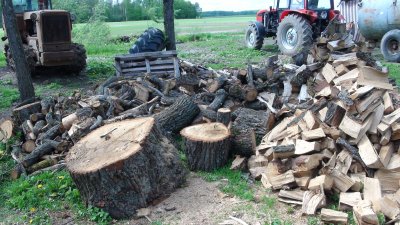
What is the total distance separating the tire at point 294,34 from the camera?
13.5 meters

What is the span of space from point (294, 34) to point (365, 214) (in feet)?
35.4

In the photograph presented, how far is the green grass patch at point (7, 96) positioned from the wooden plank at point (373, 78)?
700 centimetres

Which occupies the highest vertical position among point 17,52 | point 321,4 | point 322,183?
point 321,4

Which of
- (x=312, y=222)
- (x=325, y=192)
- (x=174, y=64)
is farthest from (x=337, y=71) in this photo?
(x=174, y=64)

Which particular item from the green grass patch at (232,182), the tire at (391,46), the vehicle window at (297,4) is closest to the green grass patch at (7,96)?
the green grass patch at (232,182)

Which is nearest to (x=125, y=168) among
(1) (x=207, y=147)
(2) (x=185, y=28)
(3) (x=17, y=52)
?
(1) (x=207, y=147)

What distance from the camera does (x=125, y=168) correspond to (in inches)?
176

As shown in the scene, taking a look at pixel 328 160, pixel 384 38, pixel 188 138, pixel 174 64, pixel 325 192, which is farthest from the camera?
pixel 384 38

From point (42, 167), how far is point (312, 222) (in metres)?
3.65

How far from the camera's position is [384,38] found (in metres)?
12.1

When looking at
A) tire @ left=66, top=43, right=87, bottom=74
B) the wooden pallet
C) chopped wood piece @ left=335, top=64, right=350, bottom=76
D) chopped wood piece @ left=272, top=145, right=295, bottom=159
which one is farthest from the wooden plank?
tire @ left=66, top=43, right=87, bottom=74

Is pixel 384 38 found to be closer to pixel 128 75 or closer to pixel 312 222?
pixel 128 75

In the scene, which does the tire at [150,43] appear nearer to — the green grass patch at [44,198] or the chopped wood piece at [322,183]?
the green grass patch at [44,198]

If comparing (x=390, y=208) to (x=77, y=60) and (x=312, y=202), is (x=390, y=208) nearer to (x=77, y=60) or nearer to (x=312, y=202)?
(x=312, y=202)
